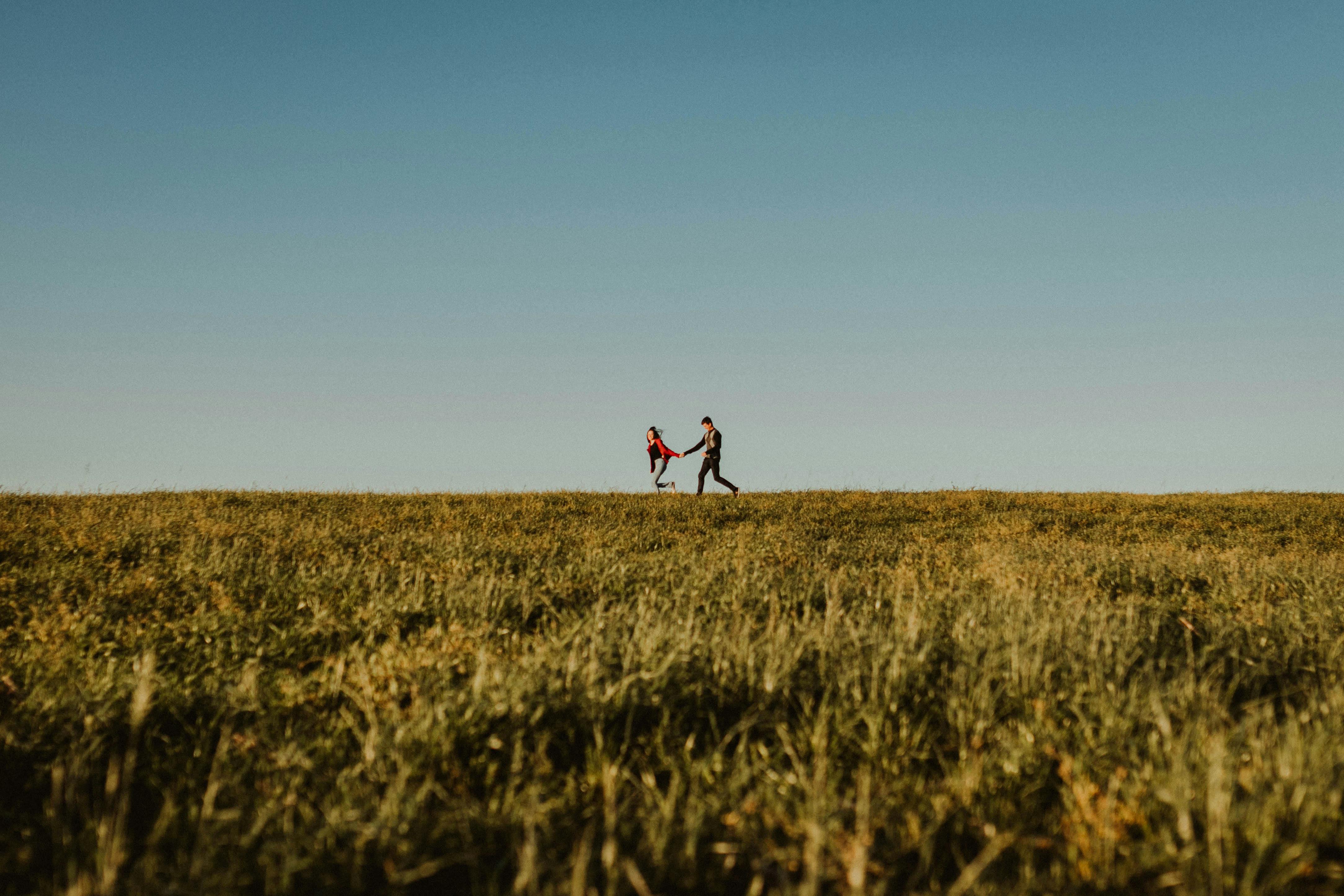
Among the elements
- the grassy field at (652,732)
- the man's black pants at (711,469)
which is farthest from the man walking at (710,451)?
the grassy field at (652,732)

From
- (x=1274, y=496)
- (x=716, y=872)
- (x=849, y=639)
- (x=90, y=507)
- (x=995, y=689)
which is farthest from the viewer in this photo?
(x=1274, y=496)

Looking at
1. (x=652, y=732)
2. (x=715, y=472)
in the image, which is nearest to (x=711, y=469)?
(x=715, y=472)

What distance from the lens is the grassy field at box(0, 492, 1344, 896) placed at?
2.47 m

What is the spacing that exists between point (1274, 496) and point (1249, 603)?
18254 millimetres

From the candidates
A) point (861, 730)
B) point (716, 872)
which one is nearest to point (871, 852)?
point (716, 872)

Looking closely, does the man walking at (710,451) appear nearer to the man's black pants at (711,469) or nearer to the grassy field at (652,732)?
the man's black pants at (711,469)

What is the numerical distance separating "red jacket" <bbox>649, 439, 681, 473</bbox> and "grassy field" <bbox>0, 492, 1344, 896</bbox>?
51.5 ft

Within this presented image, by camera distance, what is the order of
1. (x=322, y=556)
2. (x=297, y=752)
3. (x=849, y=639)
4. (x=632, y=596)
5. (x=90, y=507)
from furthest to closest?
1. (x=90, y=507)
2. (x=322, y=556)
3. (x=632, y=596)
4. (x=849, y=639)
5. (x=297, y=752)

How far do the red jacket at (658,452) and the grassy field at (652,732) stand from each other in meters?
15.7

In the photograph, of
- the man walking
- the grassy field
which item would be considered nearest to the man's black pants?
the man walking

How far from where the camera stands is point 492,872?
2461 mm

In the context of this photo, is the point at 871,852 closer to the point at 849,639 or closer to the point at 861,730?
the point at 861,730

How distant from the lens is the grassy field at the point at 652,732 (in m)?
2.47

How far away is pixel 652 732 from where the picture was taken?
361 centimetres
